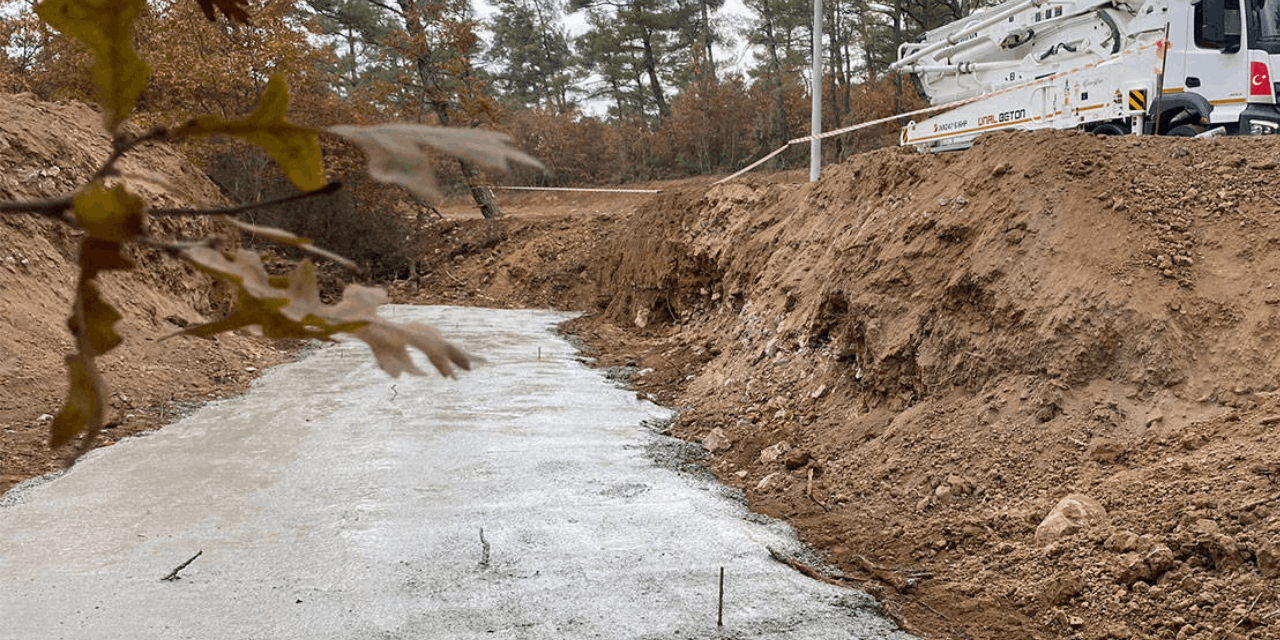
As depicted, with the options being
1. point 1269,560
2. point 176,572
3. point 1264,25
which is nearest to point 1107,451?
point 1269,560

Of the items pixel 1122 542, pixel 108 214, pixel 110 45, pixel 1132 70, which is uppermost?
pixel 1132 70

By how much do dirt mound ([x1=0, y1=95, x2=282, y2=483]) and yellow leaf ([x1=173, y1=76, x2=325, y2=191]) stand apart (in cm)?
663

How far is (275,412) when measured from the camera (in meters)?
9.00

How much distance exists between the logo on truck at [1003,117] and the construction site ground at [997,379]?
6.83ft

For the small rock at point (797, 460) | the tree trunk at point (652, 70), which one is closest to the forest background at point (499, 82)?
the tree trunk at point (652, 70)

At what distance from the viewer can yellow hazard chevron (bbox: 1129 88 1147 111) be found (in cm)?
981

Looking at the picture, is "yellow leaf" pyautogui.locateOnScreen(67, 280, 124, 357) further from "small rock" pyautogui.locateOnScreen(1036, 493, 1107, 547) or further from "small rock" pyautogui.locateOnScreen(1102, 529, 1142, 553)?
"small rock" pyautogui.locateOnScreen(1036, 493, 1107, 547)

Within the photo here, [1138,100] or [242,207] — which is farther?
[1138,100]

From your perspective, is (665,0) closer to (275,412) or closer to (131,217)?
(275,412)

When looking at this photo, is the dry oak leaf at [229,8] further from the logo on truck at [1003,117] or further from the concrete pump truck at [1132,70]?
the logo on truck at [1003,117]

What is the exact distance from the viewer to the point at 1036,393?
595 cm

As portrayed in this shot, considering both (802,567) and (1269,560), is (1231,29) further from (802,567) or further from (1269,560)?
(802,567)

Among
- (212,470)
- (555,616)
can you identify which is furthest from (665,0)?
(555,616)

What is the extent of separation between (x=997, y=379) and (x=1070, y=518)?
1525mm
